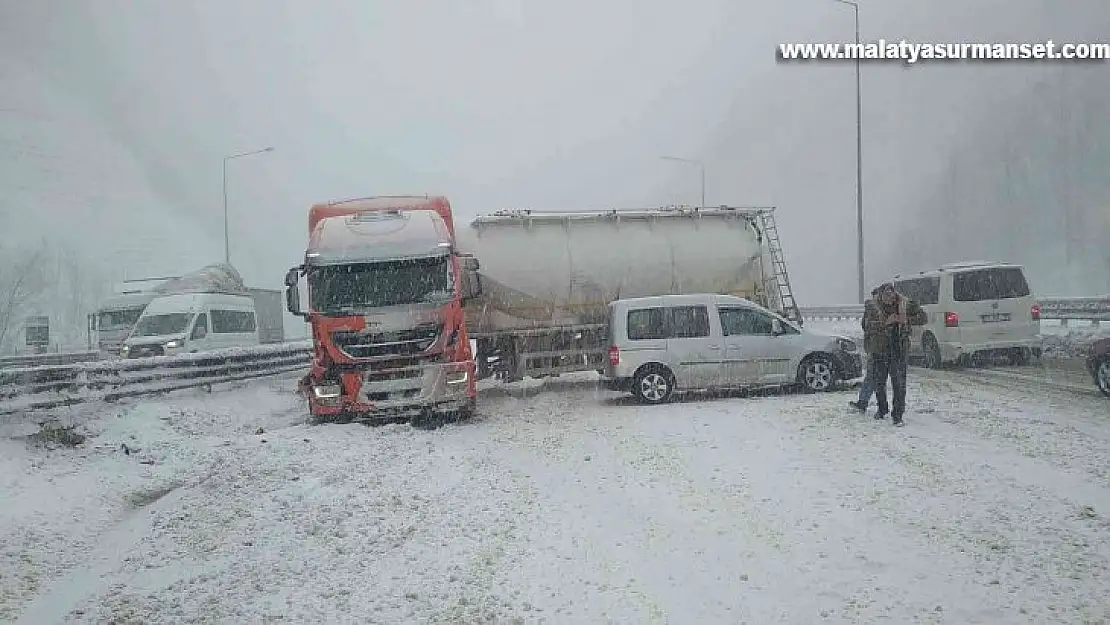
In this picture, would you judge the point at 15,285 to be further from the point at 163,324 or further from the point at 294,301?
the point at 294,301

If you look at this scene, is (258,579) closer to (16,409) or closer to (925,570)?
(925,570)

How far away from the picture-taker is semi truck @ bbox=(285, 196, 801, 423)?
12320 millimetres

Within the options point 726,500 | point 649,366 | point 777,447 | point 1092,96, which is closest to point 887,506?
point 726,500

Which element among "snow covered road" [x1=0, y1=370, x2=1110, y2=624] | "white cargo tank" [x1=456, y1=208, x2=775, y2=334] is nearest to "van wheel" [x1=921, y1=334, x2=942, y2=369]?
"white cargo tank" [x1=456, y1=208, x2=775, y2=334]

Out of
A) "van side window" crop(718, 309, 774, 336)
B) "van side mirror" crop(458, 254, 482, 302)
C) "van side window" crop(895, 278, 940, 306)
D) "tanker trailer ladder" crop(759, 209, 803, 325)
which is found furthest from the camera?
"tanker trailer ladder" crop(759, 209, 803, 325)

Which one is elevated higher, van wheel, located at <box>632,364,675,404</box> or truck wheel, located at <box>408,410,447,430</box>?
van wheel, located at <box>632,364,675,404</box>

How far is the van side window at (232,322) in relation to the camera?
22.2 metres

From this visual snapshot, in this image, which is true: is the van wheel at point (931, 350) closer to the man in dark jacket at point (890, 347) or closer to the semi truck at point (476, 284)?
the semi truck at point (476, 284)

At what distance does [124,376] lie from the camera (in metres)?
14.4

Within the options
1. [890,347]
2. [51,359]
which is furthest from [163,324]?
[890,347]

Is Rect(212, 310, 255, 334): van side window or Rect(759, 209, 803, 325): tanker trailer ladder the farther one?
Rect(212, 310, 255, 334): van side window

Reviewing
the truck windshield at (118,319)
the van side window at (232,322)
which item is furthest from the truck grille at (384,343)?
the truck windshield at (118,319)

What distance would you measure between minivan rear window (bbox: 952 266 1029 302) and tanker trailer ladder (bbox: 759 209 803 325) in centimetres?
308

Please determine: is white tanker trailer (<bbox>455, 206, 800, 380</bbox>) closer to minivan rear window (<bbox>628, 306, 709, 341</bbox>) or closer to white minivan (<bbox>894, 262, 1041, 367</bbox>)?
minivan rear window (<bbox>628, 306, 709, 341</bbox>)
